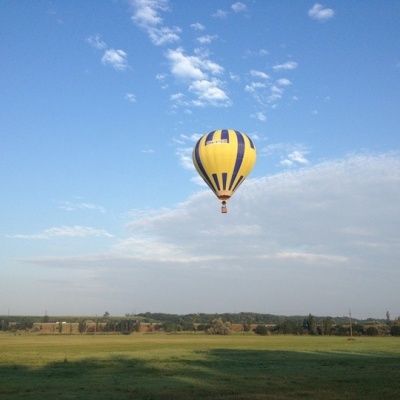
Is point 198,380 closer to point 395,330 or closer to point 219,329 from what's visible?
point 395,330

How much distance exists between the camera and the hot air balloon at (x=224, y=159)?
37062mm

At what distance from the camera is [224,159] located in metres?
37.0

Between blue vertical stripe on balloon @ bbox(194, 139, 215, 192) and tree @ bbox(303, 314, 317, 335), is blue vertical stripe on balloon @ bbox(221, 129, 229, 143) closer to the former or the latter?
blue vertical stripe on balloon @ bbox(194, 139, 215, 192)

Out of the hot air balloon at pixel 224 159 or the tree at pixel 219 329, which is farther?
the tree at pixel 219 329

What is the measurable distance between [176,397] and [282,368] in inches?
517

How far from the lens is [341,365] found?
3192 centimetres

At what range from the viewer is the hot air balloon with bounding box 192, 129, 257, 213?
122ft

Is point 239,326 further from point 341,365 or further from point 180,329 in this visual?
point 341,365

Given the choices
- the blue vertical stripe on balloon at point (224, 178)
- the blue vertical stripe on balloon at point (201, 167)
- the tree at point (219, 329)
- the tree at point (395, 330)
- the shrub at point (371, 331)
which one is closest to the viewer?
the blue vertical stripe on balloon at point (224, 178)

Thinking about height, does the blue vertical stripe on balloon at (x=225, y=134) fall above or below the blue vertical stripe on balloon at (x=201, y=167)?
above

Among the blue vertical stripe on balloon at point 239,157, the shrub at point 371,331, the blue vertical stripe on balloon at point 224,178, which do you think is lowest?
the shrub at point 371,331

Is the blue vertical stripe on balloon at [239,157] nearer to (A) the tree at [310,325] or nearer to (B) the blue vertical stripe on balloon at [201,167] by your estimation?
(B) the blue vertical stripe on balloon at [201,167]

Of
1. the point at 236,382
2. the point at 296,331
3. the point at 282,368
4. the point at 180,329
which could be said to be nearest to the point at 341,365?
A: the point at 282,368

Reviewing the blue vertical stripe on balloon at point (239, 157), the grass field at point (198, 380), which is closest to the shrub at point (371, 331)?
the grass field at point (198, 380)
